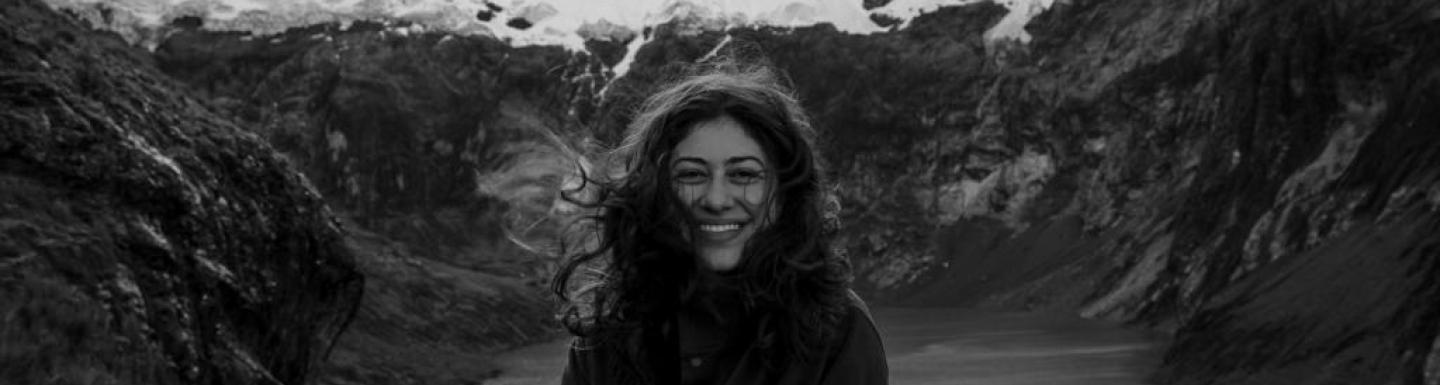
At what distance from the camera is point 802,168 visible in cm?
551

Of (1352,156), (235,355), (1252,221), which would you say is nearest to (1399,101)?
(1352,156)

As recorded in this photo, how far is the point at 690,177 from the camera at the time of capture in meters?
5.47

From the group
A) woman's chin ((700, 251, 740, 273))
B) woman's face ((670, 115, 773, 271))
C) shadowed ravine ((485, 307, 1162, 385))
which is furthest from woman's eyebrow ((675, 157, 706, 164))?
shadowed ravine ((485, 307, 1162, 385))

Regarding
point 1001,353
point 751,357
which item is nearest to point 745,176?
point 751,357

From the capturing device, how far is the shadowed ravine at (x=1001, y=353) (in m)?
82.1

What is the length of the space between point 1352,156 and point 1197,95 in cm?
8096

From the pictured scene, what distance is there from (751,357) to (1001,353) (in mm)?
98801

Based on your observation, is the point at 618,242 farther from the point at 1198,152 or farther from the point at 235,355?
the point at 1198,152

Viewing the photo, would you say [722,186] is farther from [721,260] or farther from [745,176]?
[721,260]

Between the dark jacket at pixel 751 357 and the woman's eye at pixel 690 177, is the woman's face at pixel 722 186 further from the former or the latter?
the dark jacket at pixel 751 357

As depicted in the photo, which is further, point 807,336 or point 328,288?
point 328,288

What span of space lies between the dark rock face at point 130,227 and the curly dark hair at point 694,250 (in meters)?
20.6

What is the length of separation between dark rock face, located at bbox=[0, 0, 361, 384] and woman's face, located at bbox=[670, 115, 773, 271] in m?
20.8

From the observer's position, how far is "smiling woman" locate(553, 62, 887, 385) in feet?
17.3
